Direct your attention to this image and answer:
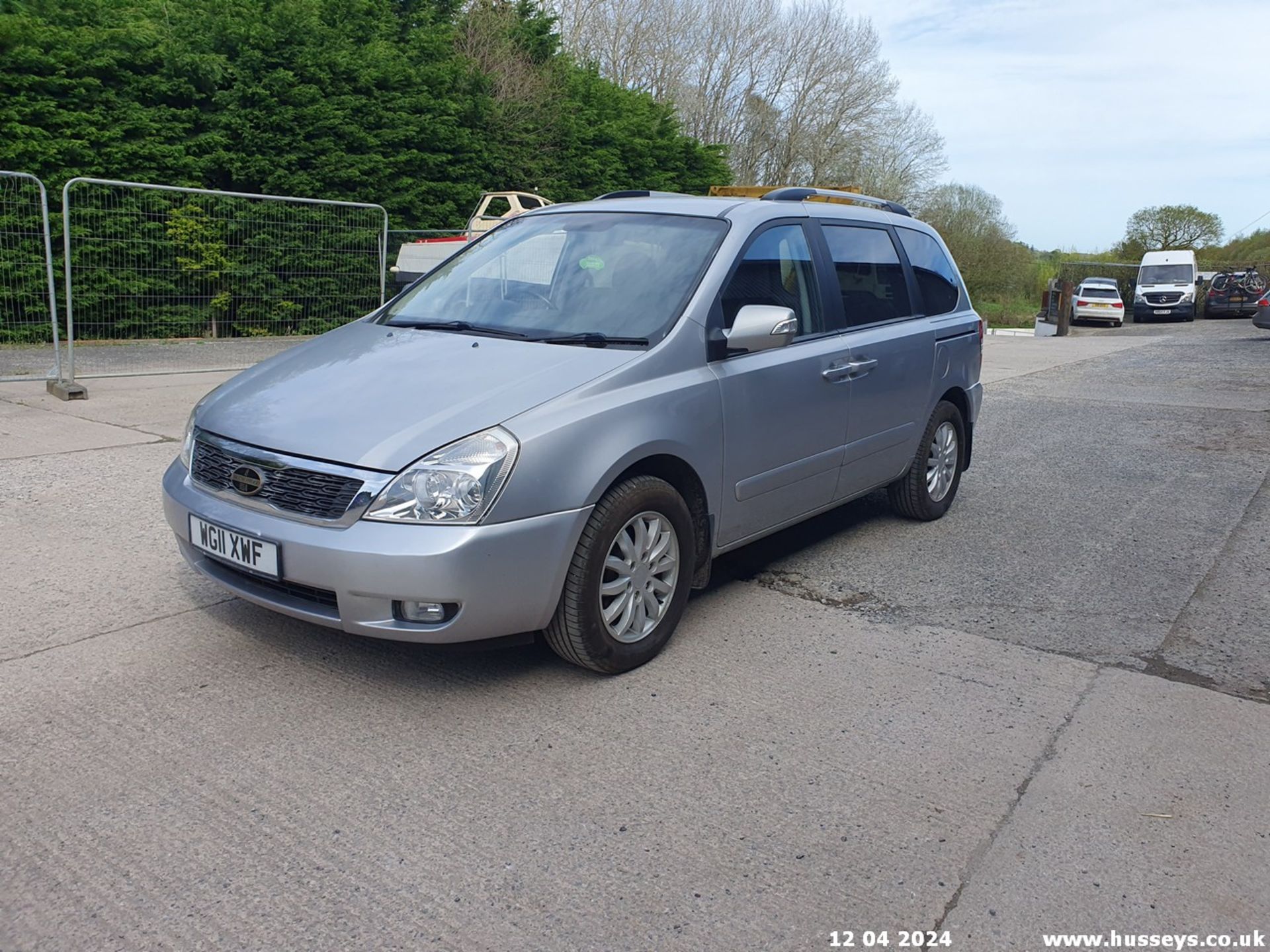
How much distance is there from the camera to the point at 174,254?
1055cm

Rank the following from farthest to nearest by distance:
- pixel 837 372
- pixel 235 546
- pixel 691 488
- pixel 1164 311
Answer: pixel 1164 311, pixel 837 372, pixel 691 488, pixel 235 546

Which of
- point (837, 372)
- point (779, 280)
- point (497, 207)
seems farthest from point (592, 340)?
point (497, 207)

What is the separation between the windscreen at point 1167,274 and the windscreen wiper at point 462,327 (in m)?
35.5

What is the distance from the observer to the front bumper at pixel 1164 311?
33981 mm

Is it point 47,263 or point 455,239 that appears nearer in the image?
point 47,263

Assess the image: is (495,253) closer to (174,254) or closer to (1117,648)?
(1117,648)

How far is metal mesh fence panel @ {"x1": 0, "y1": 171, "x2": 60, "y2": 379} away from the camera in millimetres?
9656

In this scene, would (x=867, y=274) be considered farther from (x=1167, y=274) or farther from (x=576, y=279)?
(x=1167, y=274)

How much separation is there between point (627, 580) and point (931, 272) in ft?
10.7

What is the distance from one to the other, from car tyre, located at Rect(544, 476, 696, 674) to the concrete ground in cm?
13

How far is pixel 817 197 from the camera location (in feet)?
19.7

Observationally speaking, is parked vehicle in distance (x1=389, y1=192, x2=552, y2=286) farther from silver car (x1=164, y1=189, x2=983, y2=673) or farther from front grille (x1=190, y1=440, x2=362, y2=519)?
front grille (x1=190, y1=440, x2=362, y2=519)

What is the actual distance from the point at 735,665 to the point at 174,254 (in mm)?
8582

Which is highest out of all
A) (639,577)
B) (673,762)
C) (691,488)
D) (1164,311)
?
(1164,311)
